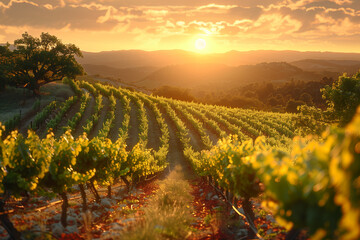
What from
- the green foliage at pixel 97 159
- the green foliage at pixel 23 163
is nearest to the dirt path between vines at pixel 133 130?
the green foliage at pixel 97 159

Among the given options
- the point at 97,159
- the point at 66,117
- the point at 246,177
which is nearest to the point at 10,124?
the point at 66,117

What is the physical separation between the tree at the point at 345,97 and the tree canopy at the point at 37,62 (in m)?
39.6

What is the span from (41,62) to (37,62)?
58 cm

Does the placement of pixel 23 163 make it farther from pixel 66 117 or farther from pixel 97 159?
pixel 66 117

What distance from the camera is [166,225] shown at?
6.92m

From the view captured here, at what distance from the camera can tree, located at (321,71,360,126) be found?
589 inches

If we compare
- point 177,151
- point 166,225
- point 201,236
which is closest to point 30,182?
point 166,225

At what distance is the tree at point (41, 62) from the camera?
40219 mm

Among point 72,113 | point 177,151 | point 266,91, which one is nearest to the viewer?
point 177,151

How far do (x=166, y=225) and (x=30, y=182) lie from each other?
12.5 feet

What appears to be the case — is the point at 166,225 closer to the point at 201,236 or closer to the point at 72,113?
the point at 201,236

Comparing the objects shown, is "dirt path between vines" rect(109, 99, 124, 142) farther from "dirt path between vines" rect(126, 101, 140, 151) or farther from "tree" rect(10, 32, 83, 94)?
"tree" rect(10, 32, 83, 94)

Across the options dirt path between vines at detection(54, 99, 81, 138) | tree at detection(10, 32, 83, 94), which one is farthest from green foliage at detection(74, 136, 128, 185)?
tree at detection(10, 32, 83, 94)

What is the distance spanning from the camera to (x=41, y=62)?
41.3 m
